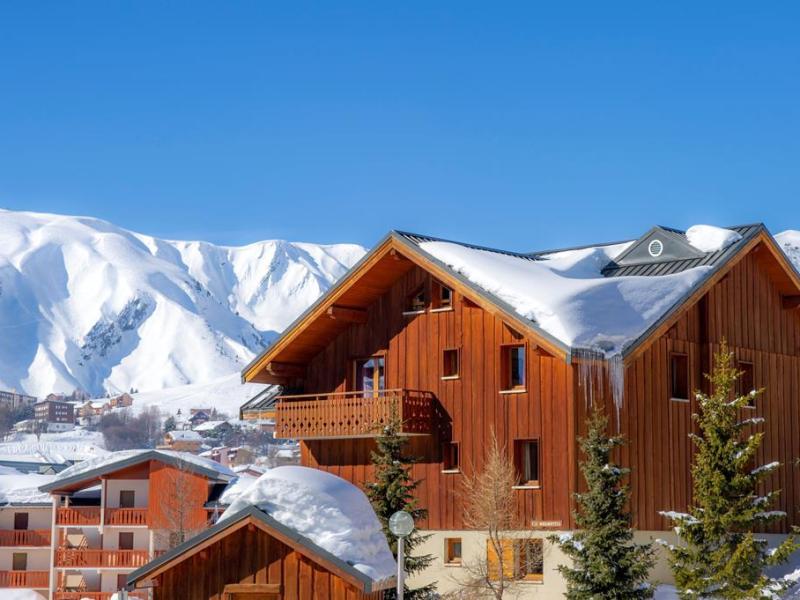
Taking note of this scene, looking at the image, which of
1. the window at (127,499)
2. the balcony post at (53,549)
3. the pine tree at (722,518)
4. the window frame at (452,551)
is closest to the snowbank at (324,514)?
the pine tree at (722,518)

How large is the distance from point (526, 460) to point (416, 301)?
650 centimetres

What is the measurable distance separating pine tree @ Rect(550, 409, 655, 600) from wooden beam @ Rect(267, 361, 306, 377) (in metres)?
15.5

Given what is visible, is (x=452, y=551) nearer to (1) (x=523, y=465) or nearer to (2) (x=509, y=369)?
(1) (x=523, y=465)

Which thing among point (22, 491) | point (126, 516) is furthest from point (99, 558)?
point (22, 491)

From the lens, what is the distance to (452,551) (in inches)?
1593

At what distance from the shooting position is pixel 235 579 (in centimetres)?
2367

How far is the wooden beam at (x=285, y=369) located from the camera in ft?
146

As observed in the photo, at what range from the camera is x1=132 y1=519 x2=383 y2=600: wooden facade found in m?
23.1

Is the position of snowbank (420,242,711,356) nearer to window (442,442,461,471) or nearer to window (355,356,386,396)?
window (355,356,386,396)

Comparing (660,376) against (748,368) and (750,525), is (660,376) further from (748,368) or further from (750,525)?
(750,525)

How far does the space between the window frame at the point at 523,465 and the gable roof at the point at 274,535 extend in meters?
15.5

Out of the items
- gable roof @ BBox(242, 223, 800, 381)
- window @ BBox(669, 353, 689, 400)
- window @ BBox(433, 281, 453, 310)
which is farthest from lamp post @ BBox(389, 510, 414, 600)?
window @ BBox(669, 353, 689, 400)

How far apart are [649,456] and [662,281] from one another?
17.1ft

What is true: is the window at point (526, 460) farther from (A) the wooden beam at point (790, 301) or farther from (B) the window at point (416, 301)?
(A) the wooden beam at point (790, 301)
